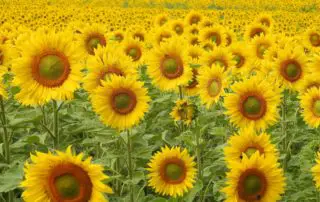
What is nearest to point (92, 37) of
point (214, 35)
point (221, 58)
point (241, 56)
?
point (221, 58)

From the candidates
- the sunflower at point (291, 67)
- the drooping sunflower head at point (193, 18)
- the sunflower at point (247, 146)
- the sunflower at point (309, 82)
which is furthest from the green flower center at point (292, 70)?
the drooping sunflower head at point (193, 18)

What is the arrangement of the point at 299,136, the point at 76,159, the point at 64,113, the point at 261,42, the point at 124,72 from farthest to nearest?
the point at 261,42 → the point at 299,136 → the point at 64,113 → the point at 124,72 → the point at 76,159

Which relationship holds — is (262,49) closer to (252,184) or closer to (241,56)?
(241,56)

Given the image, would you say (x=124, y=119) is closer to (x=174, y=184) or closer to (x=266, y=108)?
(x=174, y=184)

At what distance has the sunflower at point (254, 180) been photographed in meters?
2.79

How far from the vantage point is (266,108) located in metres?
3.64

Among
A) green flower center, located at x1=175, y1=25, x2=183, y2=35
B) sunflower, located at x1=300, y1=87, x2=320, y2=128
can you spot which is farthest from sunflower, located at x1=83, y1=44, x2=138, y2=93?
green flower center, located at x1=175, y1=25, x2=183, y2=35

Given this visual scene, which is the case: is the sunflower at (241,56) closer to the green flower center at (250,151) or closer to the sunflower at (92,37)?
the sunflower at (92,37)

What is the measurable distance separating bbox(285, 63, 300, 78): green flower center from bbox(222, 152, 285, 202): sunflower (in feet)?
5.86

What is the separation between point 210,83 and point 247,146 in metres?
1.16

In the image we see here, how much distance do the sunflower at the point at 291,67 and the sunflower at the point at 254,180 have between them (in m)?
1.70

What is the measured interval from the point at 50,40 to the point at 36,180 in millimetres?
1030

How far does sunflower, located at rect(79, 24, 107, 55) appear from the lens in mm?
4855

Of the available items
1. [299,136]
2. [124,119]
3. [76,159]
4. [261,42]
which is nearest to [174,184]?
[124,119]
